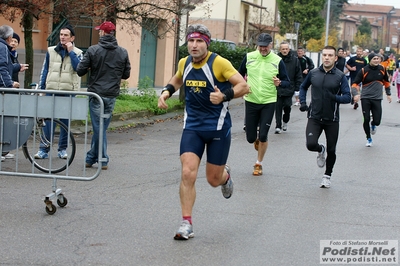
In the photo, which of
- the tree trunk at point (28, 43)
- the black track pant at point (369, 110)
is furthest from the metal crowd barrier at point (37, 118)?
the black track pant at point (369, 110)

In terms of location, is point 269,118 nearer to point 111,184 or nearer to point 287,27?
point 111,184

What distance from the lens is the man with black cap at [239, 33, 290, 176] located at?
1063cm

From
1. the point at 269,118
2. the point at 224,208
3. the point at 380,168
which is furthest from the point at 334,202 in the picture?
the point at 380,168

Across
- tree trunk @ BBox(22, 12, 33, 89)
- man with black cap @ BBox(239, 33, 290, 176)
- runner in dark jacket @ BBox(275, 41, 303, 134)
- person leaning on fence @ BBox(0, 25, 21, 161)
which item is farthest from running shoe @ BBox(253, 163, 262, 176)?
tree trunk @ BBox(22, 12, 33, 89)

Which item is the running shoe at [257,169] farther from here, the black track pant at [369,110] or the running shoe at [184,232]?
the black track pant at [369,110]

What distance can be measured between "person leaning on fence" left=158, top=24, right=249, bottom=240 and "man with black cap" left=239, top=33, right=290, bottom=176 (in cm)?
358

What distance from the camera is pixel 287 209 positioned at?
8219 millimetres

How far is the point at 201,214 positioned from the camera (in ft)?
25.5

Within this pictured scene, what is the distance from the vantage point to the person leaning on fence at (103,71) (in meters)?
10.3

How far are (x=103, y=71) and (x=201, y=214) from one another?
11.4 feet

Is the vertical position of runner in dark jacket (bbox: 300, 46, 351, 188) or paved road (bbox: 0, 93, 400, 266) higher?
runner in dark jacket (bbox: 300, 46, 351, 188)

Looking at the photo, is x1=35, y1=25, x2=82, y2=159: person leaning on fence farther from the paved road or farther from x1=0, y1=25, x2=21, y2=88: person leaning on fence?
the paved road

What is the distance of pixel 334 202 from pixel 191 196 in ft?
8.53

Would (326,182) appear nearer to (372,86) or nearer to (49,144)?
(49,144)
